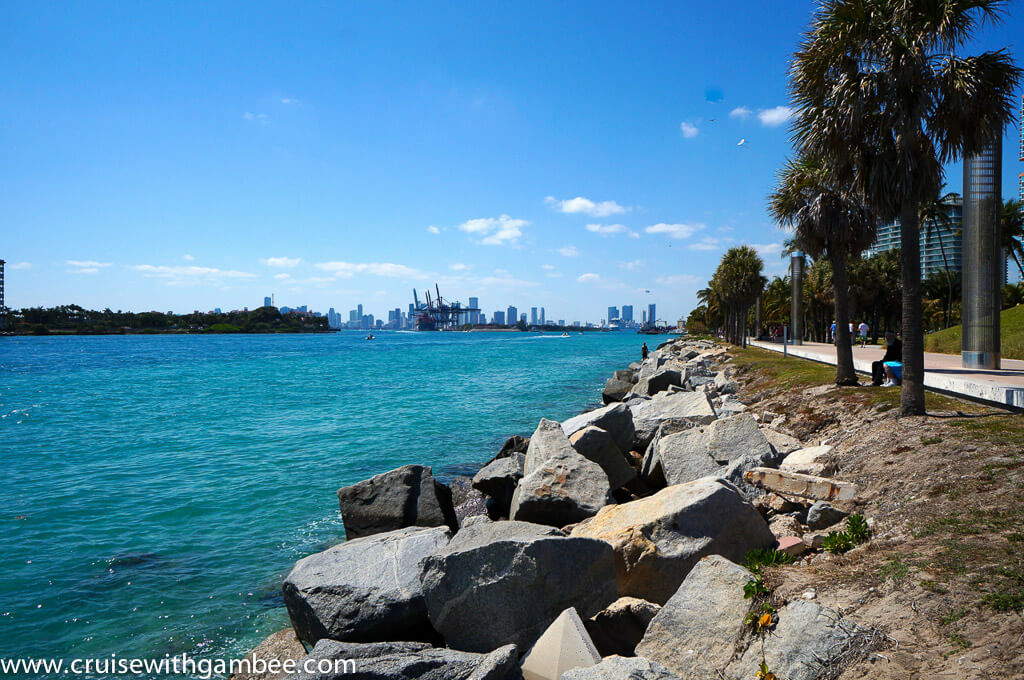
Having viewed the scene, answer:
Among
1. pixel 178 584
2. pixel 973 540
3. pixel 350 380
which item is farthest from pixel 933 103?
pixel 350 380

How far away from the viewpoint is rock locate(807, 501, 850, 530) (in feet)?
22.7

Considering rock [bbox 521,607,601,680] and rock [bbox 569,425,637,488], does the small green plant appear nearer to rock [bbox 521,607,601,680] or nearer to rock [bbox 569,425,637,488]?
rock [bbox 521,607,601,680]

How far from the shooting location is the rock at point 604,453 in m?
10.4

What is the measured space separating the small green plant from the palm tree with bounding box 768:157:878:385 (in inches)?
459

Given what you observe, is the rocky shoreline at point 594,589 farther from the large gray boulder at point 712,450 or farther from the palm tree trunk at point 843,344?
the palm tree trunk at point 843,344

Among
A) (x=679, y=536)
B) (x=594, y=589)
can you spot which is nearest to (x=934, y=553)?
(x=679, y=536)

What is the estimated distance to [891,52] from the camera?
10.2 meters

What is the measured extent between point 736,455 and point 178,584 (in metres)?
9.19

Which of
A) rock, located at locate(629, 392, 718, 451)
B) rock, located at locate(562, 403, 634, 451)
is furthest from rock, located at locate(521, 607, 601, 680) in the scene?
rock, located at locate(629, 392, 718, 451)

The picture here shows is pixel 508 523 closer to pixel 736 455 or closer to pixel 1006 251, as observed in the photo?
pixel 736 455

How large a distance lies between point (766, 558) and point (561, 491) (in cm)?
315

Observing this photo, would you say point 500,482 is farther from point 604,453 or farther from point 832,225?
point 832,225

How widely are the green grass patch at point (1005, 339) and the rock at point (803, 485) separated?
23722 millimetres

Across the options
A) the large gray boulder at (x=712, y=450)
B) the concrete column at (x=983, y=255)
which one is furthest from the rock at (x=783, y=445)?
the concrete column at (x=983, y=255)
